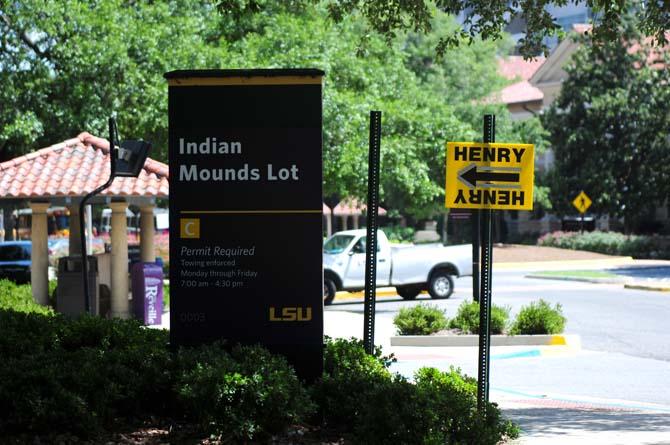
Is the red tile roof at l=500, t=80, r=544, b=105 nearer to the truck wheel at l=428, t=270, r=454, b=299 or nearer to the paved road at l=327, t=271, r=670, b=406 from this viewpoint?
the truck wheel at l=428, t=270, r=454, b=299

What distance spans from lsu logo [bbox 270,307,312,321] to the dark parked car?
24.9m

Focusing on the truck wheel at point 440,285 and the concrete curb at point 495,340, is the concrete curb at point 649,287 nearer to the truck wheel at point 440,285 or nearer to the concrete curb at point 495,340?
the truck wheel at point 440,285

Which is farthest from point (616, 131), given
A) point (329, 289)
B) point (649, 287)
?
point (329, 289)

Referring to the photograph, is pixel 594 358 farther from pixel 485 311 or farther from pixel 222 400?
pixel 222 400

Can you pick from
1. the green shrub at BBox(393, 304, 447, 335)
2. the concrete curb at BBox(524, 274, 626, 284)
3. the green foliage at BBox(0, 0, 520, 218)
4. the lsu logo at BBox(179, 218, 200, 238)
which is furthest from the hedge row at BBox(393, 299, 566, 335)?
the concrete curb at BBox(524, 274, 626, 284)

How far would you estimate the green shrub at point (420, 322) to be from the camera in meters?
18.1

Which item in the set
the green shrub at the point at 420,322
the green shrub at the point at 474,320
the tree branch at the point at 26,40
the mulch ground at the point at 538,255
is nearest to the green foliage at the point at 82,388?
the green shrub at the point at 420,322

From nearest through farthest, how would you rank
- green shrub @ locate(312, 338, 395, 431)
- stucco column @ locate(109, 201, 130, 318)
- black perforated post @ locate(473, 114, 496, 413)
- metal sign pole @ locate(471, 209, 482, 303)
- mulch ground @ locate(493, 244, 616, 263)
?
green shrub @ locate(312, 338, 395, 431) → black perforated post @ locate(473, 114, 496, 413) → metal sign pole @ locate(471, 209, 482, 303) → stucco column @ locate(109, 201, 130, 318) → mulch ground @ locate(493, 244, 616, 263)

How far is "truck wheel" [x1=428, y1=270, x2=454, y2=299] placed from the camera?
92.5 feet

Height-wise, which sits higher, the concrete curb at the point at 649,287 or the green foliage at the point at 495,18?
the green foliage at the point at 495,18

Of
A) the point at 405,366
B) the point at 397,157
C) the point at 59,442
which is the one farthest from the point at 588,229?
the point at 59,442

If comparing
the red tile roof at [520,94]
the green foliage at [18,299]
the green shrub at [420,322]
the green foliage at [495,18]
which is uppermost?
the red tile roof at [520,94]

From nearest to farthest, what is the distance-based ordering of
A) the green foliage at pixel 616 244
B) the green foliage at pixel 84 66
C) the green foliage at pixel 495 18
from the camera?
the green foliage at pixel 495 18 < the green foliage at pixel 84 66 < the green foliage at pixel 616 244

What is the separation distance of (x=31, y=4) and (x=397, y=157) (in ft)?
38.1
